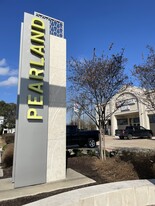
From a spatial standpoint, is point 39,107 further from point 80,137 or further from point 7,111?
point 7,111

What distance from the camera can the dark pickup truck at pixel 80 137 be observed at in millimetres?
16328

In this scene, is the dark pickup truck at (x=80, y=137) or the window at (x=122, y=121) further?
the window at (x=122, y=121)

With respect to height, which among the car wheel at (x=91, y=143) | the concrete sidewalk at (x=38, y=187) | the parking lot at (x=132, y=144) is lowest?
the concrete sidewalk at (x=38, y=187)

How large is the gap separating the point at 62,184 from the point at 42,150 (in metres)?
1.11

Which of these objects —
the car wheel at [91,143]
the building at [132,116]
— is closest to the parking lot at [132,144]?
the car wheel at [91,143]

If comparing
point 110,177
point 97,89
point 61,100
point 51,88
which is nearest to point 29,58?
point 51,88

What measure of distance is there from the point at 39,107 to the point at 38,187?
2.23 metres

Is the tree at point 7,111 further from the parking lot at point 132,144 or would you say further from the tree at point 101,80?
the tree at point 101,80

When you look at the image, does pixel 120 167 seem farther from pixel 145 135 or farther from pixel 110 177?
pixel 145 135

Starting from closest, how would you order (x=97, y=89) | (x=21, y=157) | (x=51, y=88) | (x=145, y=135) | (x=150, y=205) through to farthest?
(x=150, y=205), (x=21, y=157), (x=51, y=88), (x=97, y=89), (x=145, y=135)

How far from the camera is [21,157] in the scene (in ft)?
17.8

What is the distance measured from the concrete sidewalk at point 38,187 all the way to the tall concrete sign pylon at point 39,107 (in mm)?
223

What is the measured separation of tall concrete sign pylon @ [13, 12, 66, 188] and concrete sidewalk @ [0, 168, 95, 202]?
8.8 inches

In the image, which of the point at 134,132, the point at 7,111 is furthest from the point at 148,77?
the point at 7,111
